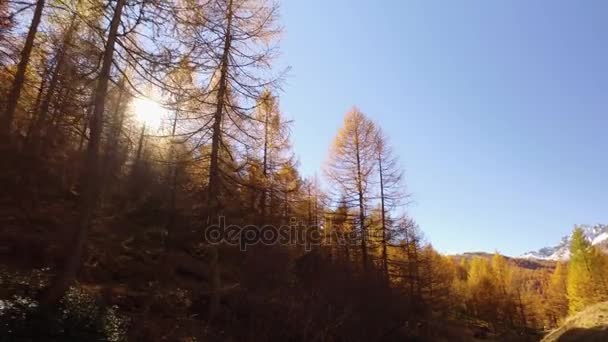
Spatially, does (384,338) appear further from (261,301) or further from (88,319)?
(88,319)

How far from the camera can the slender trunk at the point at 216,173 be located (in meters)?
9.11

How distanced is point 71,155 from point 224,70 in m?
10.7

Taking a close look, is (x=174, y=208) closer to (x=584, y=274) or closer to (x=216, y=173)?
(x=216, y=173)

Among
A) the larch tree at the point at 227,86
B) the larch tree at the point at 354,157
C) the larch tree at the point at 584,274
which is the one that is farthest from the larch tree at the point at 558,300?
the larch tree at the point at 227,86

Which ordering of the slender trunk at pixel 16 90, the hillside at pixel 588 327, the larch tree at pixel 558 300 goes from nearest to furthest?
1. the hillside at pixel 588 327
2. the slender trunk at pixel 16 90
3. the larch tree at pixel 558 300

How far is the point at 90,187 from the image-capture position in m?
6.80

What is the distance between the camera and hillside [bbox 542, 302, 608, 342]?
28.4 feet

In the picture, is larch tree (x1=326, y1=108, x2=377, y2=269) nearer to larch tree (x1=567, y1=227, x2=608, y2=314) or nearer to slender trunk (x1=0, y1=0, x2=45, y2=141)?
slender trunk (x1=0, y1=0, x2=45, y2=141)

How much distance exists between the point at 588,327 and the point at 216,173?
34.0 ft

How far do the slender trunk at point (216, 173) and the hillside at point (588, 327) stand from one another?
9.00 meters

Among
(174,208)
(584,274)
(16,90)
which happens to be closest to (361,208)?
(174,208)

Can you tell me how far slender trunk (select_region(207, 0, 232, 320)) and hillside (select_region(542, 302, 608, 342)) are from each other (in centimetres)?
900

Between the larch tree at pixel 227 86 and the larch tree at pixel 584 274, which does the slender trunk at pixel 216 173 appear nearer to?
the larch tree at pixel 227 86

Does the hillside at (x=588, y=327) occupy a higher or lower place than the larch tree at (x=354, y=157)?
lower
